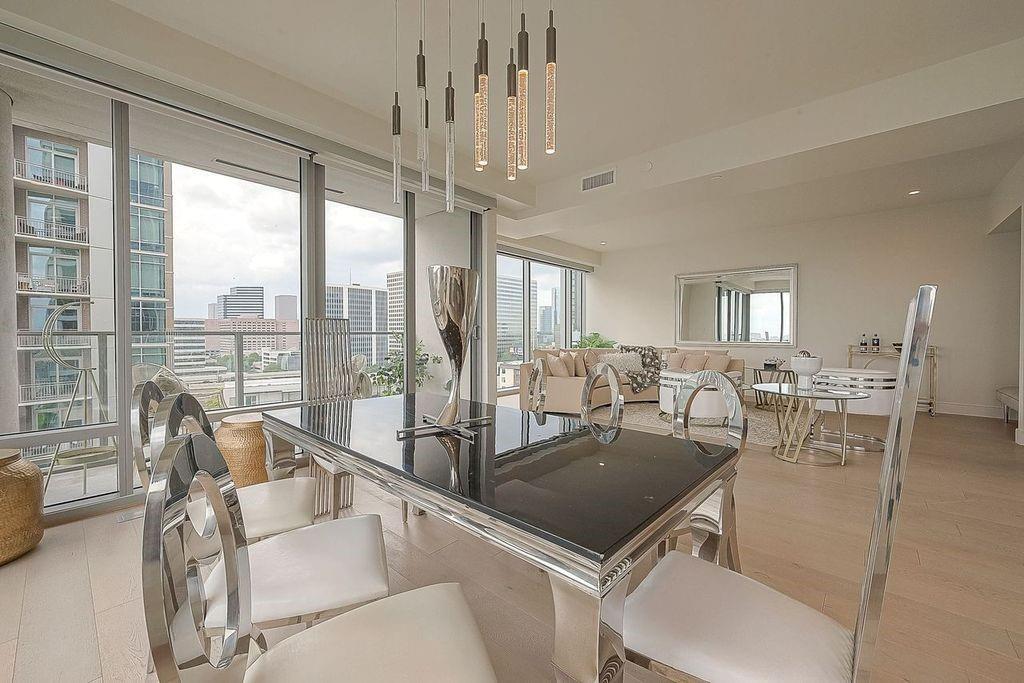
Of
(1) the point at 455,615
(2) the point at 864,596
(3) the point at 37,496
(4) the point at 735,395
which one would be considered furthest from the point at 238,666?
(3) the point at 37,496

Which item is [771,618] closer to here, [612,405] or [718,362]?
[612,405]

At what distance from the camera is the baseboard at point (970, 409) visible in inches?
214

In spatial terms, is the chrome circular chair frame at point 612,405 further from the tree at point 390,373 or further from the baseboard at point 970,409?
the baseboard at point 970,409

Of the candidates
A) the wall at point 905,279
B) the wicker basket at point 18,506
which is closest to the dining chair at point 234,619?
the wicker basket at point 18,506

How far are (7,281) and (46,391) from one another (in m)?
0.60

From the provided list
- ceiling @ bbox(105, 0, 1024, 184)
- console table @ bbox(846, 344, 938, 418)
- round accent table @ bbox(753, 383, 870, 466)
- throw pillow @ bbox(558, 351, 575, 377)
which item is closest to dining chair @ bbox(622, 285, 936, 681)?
ceiling @ bbox(105, 0, 1024, 184)

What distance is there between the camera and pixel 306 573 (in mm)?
1087

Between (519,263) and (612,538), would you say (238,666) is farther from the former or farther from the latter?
(519,263)

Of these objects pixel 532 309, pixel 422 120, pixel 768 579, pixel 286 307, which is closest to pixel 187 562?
pixel 422 120

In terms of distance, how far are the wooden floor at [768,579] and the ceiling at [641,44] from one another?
109 inches

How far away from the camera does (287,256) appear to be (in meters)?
3.42

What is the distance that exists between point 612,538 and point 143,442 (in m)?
1.10

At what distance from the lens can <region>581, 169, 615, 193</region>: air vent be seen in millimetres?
4527

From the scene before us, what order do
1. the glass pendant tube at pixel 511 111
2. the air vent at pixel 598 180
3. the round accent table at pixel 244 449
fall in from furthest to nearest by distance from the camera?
1. the air vent at pixel 598 180
2. the round accent table at pixel 244 449
3. the glass pendant tube at pixel 511 111
